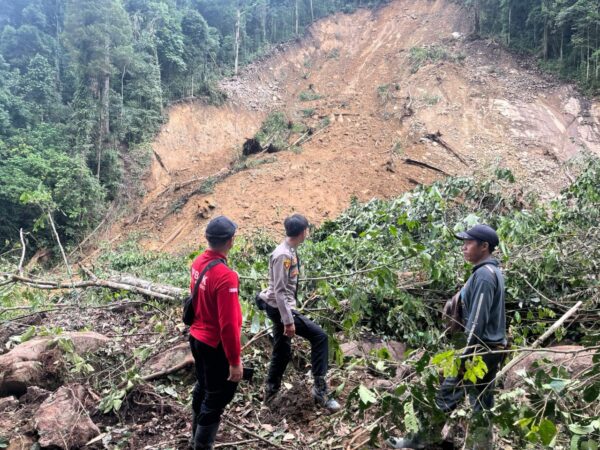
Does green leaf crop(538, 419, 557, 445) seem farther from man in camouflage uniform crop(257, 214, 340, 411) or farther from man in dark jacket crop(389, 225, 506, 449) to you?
man in camouflage uniform crop(257, 214, 340, 411)

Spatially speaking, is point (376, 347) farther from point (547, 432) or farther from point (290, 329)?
point (547, 432)

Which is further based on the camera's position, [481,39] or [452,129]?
[481,39]

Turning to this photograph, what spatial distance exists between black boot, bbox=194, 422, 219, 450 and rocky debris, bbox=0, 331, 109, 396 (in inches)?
67.8

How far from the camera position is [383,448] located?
286 cm

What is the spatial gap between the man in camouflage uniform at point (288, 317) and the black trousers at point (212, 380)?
68cm

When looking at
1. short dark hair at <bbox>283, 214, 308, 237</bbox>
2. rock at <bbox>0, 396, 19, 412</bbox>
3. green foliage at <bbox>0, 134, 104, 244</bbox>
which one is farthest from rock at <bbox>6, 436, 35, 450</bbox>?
green foliage at <bbox>0, 134, 104, 244</bbox>

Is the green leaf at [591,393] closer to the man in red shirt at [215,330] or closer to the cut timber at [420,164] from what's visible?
the man in red shirt at [215,330]

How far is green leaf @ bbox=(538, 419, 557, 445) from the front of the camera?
142 centimetres

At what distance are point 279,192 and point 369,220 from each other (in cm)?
832

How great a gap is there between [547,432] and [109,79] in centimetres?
2053

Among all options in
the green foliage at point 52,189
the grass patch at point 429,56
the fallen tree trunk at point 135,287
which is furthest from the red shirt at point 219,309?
the grass patch at point 429,56

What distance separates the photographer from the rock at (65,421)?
286cm

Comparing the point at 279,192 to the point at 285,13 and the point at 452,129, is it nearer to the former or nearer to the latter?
the point at 452,129

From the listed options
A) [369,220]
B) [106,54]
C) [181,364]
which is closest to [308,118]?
[106,54]
